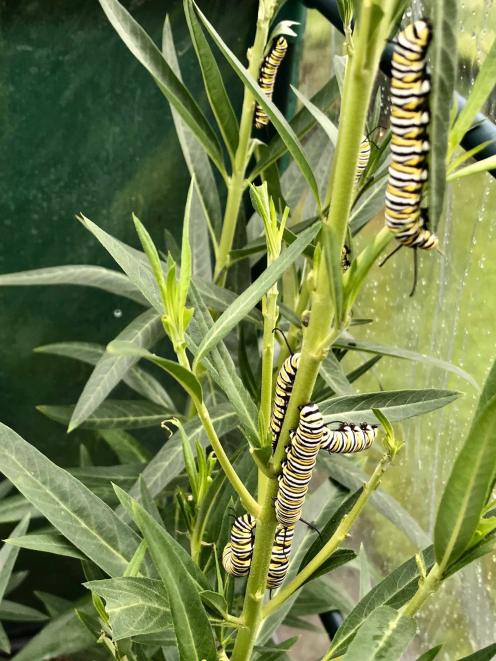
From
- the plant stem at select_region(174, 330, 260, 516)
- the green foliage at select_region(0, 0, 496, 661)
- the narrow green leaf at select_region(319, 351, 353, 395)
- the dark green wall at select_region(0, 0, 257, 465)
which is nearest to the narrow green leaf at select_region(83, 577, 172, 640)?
the green foliage at select_region(0, 0, 496, 661)

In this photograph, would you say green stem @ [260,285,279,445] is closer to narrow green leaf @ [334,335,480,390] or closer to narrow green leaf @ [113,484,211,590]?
narrow green leaf @ [113,484,211,590]

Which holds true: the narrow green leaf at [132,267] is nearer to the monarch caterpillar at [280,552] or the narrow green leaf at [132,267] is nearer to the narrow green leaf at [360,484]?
the monarch caterpillar at [280,552]

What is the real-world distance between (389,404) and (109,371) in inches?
17.4

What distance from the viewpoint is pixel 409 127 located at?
361mm

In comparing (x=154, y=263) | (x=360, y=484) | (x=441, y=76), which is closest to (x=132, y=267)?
(x=154, y=263)

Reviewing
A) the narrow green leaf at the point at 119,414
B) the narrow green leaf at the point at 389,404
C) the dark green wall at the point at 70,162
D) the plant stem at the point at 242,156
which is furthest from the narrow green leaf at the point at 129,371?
the narrow green leaf at the point at 389,404

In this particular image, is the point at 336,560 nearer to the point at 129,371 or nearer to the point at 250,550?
the point at 250,550

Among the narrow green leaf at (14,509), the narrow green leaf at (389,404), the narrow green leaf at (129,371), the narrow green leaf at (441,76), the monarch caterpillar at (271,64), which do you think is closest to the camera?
the narrow green leaf at (441,76)

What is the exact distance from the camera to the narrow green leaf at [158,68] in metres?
0.74

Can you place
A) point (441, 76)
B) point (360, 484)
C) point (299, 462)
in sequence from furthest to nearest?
point (360, 484), point (299, 462), point (441, 76)

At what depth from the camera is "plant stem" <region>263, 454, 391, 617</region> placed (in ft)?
1.62

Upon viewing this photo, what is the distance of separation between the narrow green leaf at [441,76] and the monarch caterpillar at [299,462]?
6.4 inches

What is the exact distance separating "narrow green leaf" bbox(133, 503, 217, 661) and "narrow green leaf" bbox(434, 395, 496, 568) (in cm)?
16

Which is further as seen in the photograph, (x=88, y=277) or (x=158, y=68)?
(x=88, y=277)
